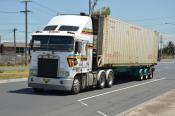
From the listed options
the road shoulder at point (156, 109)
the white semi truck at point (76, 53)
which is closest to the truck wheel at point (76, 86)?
the white semi truck at point (76, 53)

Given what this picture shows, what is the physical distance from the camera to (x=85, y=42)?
71.5 ft

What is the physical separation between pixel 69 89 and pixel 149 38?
53.6 feet

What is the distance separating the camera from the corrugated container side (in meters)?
24.2

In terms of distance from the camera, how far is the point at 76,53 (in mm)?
20766

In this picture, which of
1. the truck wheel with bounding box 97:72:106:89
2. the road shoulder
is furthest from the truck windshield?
the road shoulder

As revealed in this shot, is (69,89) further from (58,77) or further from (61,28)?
(61,28)

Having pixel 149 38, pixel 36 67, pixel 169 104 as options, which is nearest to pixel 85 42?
pixel 36 67

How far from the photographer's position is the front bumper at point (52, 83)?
2019cm

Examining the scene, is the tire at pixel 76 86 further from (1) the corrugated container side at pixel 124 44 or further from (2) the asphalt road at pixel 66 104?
(1) the corrugated container side at pixel 124 44

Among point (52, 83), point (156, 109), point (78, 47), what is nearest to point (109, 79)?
point (78, 47)

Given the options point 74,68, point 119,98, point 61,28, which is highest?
point 61,28

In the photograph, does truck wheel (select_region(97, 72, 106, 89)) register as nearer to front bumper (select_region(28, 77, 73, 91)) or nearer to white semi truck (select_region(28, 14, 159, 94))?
white semi truck (select_region(28, 14, 159, 94))

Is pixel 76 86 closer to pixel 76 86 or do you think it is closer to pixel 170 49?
pixel 76 86

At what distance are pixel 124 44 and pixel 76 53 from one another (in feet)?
27.0
